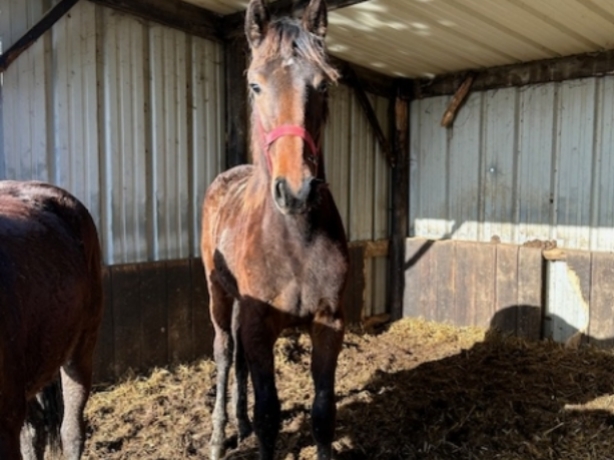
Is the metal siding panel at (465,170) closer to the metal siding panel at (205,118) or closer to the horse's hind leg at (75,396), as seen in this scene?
the metal siding panel at (205,118)

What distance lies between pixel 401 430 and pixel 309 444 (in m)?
0.52

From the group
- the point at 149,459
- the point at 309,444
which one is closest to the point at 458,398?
the point at 309,444

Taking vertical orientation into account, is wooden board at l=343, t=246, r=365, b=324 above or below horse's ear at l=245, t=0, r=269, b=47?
below

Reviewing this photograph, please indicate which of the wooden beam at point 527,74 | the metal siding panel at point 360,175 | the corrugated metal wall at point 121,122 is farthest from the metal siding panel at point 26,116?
the wooden beam at point 527,74

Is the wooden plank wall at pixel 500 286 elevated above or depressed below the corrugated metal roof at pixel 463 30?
below

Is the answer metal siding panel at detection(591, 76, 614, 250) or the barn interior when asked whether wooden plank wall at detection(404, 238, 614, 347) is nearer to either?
the barn interior

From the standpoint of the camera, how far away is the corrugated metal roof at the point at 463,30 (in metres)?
3.26

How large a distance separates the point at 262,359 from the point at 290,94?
1.01 m

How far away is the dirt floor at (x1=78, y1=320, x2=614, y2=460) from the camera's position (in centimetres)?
252

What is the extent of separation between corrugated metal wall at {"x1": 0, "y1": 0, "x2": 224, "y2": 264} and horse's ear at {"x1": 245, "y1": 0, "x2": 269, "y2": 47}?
5.97 ft

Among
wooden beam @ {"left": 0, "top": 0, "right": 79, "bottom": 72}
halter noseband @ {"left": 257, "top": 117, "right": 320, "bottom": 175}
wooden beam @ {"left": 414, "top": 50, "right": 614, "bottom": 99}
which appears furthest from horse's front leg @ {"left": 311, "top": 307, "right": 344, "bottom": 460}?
Answer: wooden beam @ {"left": 414, "top": 50, "right": 614, "bottom": 99}

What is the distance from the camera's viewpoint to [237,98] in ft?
13.0

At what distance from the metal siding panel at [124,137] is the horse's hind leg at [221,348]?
3.00 ft

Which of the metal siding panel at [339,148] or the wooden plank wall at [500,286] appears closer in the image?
the wooden plank wall at [500,286]
